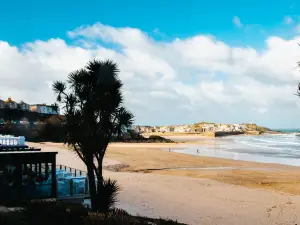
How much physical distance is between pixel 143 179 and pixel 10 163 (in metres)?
13.1

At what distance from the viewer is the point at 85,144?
13234 millimetres

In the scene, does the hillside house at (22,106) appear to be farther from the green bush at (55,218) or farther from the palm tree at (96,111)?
the green bush at (55,218)

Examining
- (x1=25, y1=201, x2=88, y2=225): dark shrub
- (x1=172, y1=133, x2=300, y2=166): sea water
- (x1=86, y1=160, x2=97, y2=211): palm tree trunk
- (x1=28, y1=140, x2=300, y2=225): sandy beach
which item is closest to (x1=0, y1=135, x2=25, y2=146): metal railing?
(x1=86, y1=160, x2=97, y2=211): palm tree trunk

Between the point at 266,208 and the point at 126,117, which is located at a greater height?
the point at 126,117

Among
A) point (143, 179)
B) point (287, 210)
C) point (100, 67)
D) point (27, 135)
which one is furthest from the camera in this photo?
point (27, 135)

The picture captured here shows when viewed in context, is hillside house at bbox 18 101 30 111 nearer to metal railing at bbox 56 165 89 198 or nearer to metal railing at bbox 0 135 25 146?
metal railing at bbox 0 135 25 146

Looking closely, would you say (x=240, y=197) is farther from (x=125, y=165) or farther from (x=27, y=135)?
(x=27, y=135)

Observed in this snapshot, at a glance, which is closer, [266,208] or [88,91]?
[88,91]

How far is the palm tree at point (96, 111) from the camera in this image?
13.4 meters

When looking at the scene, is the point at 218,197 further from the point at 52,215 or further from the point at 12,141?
the point at 52,215

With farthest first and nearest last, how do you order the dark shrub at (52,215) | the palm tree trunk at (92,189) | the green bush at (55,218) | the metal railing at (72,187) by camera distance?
the metal railing at (72,187), the palm tree trunk at (92,189), the dark shrub at (52,215), the green bush at (55,218)

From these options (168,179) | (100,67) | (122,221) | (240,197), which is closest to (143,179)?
(168,179)

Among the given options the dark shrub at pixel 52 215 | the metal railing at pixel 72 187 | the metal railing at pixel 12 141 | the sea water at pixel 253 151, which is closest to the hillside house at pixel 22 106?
the sea water at pixel 253 151

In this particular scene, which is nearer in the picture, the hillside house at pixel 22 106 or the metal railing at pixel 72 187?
the metal railing at pixel 72 187
